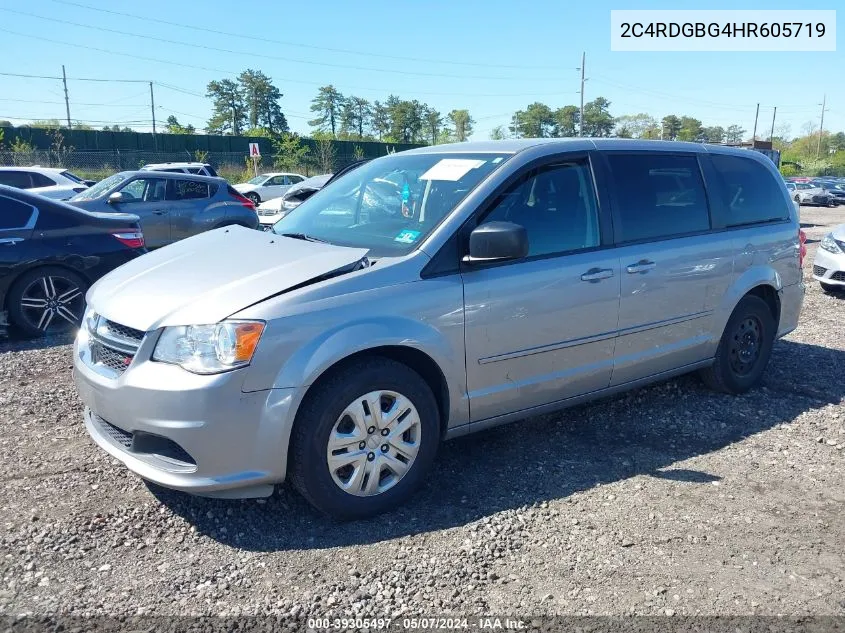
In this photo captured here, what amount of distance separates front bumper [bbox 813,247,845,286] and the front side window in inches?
414

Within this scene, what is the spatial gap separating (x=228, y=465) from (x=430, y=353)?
3.54 feet

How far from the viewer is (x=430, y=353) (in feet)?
11.0

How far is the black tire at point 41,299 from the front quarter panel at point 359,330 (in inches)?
182

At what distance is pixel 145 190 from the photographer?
468 inches

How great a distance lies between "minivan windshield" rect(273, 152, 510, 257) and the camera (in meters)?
3.66

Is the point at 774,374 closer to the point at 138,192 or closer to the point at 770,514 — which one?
the point at 770,514

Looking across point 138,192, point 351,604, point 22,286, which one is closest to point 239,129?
point 138,192

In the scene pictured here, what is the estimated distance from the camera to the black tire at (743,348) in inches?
195

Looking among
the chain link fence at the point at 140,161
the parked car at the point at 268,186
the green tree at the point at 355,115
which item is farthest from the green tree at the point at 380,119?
the parked car at the point at 268,186

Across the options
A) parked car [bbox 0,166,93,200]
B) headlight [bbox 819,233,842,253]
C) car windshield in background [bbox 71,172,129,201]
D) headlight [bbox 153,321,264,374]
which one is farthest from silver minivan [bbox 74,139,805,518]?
parked car [bbox 0,166,93,200]

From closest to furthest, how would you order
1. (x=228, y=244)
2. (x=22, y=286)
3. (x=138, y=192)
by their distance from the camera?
(x=228, y=244) → (x=22, y=286) → (x=138, y=192)

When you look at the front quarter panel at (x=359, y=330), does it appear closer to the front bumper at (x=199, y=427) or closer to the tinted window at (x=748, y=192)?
the front bumper at (x=199, y=427)

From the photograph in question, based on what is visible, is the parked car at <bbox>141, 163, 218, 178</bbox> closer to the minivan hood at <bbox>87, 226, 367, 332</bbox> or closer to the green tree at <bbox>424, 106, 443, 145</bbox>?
the minivan hood at <bbox>87, 226, 367, 332</bbox>

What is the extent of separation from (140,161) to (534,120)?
5089cm
